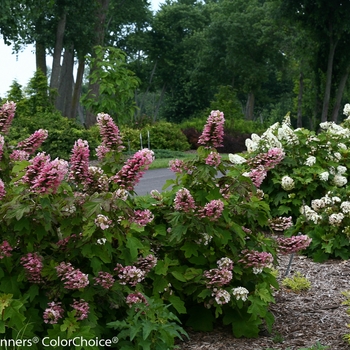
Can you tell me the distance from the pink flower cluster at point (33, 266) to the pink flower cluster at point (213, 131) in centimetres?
139

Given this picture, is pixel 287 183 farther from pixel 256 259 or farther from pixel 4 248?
pixel 4 248

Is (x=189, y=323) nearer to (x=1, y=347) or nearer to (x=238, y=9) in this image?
(x=1, y=347)

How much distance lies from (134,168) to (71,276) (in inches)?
29.2

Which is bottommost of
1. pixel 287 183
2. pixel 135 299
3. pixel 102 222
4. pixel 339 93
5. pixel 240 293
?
pixel 240 293

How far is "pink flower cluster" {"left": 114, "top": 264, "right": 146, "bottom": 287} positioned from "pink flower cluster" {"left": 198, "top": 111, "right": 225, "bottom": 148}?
3.36 ft

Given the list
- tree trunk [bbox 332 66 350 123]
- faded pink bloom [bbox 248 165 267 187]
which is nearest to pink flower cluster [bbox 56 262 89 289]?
faded pink bloom [bbox 248 165 267 187]

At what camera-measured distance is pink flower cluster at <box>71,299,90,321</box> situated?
144 inches

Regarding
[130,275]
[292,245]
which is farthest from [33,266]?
[292,245]

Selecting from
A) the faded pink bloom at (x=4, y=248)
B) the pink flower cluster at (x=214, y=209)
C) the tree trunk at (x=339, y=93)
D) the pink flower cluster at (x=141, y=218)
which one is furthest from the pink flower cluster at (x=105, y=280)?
the tree trunk at (x=339, y=93)

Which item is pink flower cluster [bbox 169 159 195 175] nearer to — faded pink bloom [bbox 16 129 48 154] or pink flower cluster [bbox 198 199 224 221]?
pink flower cluster [bbox 198 199 224 221]

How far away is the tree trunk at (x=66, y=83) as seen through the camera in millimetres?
32312

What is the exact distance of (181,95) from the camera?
186 ft

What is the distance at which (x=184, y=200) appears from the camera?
4207 millimetres

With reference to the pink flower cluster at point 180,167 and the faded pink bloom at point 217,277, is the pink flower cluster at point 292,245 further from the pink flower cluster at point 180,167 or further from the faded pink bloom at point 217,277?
the pink flower cluster at point 180,167
